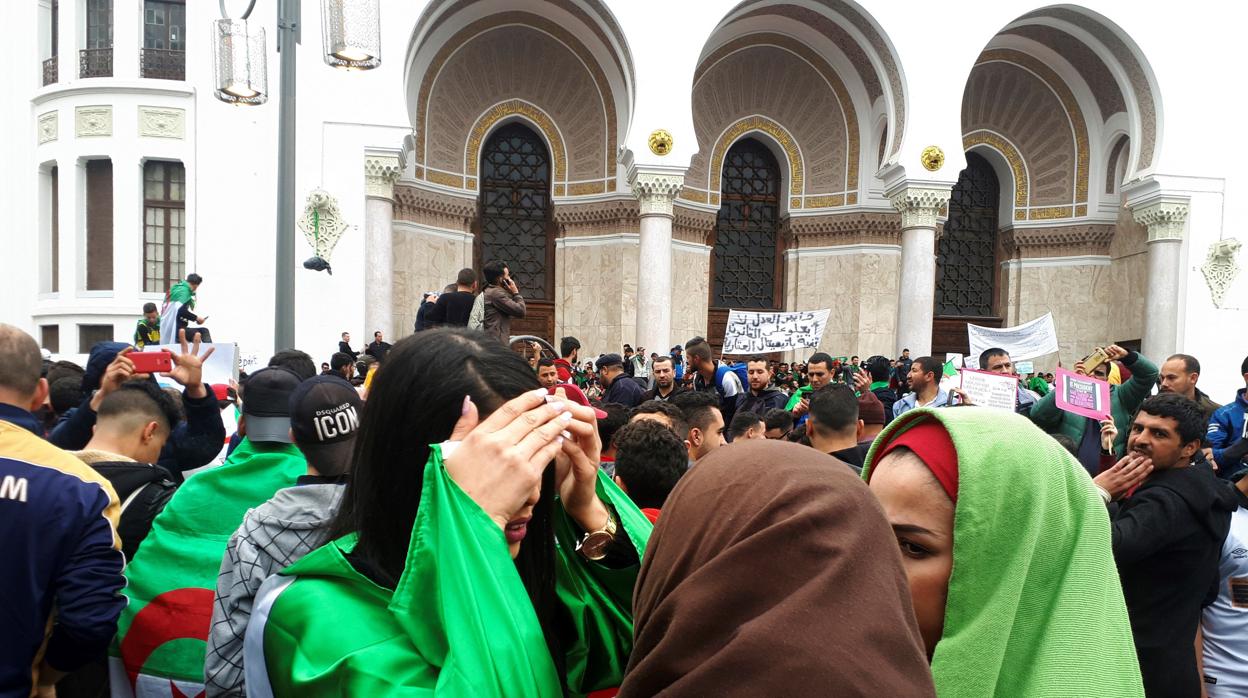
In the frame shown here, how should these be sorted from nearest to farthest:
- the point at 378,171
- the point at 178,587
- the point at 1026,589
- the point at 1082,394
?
the point at 1026,589 → the point at 178,587 → the point at 1082,394 → the point at 378,171

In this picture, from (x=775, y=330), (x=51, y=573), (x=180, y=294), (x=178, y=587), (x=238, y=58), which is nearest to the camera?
(x=51, y=573)

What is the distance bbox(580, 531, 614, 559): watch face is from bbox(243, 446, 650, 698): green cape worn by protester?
0.31m

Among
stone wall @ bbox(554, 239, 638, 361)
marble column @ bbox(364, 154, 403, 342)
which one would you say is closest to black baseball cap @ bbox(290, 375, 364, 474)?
marble column @ bbox(364, 154, 403, 342)

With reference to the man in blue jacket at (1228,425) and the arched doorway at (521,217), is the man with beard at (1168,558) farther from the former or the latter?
the arched doorway at (521,217)

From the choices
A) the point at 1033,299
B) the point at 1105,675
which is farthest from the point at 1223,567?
Result: the point at 1033,299

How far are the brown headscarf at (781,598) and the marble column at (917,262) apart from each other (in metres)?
15.7

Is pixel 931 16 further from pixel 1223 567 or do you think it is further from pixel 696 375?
pixel 1223 567

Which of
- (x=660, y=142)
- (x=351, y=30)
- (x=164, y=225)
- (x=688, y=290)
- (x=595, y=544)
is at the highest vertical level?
(x=660, y=142)

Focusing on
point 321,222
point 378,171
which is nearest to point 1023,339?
point 378,171

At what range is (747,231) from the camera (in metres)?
19.2

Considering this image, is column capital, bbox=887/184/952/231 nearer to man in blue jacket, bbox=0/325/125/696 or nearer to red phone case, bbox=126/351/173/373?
red phone case, bbox=126/351/173/373

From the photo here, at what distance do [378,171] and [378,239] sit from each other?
3.69 feet

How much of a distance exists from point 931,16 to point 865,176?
336cm

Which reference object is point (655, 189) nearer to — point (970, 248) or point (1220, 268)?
point (970, 248)
